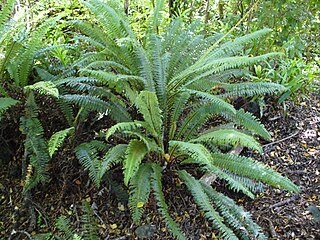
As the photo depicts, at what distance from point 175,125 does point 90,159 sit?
634 mm

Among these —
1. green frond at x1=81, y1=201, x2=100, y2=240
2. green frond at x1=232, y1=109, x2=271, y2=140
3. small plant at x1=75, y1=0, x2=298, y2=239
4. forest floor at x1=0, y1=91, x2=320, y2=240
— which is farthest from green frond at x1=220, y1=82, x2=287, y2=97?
green frond at x1=81, y1=201, x2=100, y2=240

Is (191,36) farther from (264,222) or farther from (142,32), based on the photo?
(264,222)

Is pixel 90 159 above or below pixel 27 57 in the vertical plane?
below

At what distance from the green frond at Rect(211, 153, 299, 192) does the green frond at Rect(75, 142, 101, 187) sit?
77 centimetres

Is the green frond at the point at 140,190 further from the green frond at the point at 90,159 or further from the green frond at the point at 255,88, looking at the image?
the green frond at the point at 255,88

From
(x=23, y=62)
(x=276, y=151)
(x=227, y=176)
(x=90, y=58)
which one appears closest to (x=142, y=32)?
(x=90, y=58)

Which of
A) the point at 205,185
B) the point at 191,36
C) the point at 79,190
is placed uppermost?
the point at 191,36

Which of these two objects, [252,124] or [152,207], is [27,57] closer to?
[152,207]

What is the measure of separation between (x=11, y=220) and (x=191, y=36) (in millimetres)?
2002

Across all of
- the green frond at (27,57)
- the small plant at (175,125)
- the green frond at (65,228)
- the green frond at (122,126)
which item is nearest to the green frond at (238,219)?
the small plant at (175,125)

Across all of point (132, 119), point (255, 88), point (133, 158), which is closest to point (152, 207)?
point (133, 158)

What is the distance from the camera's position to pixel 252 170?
2.45 m

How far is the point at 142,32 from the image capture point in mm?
4023

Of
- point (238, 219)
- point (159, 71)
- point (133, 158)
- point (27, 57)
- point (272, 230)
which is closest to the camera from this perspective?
point (133, 158)
